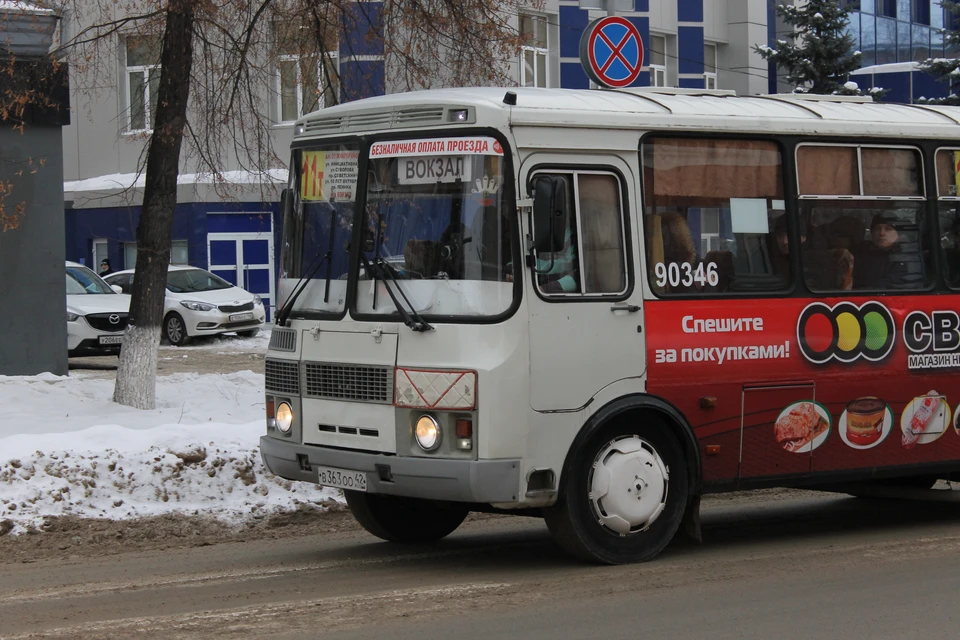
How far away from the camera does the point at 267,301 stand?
3506 centimetres

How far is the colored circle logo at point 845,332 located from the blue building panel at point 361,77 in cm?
709

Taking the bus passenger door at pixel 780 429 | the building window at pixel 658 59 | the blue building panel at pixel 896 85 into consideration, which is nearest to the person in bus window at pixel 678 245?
the bus passenger door at pixel 780 429

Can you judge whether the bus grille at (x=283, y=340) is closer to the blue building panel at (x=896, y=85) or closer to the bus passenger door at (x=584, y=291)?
the bus passenger door at (x=584, y=291)

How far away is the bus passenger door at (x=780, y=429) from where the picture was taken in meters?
8.74

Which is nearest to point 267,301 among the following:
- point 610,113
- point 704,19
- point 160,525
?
point 704,19

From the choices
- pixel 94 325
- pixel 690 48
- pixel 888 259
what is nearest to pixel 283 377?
pixel 888 259

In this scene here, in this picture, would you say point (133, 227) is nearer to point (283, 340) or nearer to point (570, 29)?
point (570, 29)

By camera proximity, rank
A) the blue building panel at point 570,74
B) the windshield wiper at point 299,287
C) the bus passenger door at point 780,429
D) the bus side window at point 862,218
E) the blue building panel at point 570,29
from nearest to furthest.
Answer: the windshield wiper at point 299,287 → the bus passenger door at point 780,429 → the bus side window at point 862,218 → the blue building panel at point 570,29 → the blue building panel at point 570,74

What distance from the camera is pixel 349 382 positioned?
8.23 meters

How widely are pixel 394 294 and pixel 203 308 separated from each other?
20.8 metres

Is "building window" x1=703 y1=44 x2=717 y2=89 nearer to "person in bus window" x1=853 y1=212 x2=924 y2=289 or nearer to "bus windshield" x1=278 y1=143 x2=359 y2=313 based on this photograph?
"person in bus window" x1=853 y1=212 x2=924 y2=289

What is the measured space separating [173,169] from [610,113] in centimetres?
662

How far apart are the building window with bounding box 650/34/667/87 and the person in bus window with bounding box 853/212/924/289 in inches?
1192

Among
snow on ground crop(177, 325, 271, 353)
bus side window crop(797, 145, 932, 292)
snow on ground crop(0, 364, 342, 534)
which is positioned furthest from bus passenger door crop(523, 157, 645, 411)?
snow on ground crop(177, 325, 271, 353)
